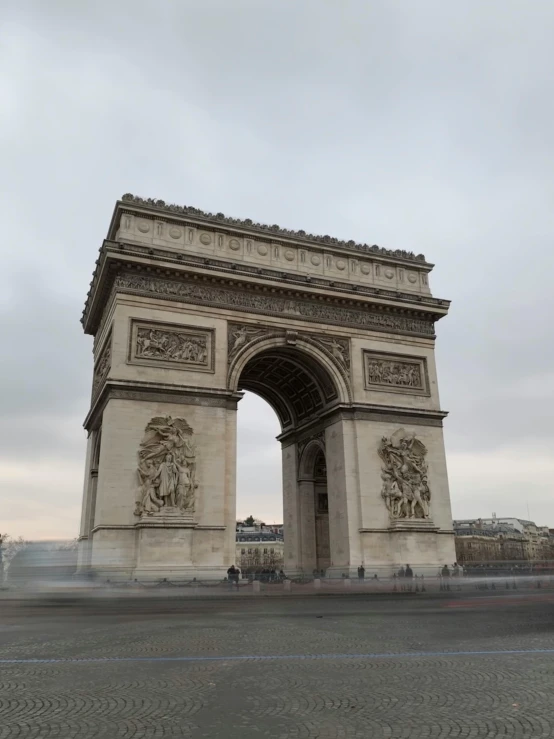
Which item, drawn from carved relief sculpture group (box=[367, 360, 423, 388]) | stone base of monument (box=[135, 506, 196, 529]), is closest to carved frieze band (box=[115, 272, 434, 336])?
carved relief sculpture group (box=[367, 360, 423, 388])

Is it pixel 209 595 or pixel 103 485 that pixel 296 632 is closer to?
pixel 209 595

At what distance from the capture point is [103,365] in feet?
91.2

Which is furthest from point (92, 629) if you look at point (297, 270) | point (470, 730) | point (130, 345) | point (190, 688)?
point (297, 270)

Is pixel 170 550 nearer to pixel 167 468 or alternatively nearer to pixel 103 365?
pixel 167 468

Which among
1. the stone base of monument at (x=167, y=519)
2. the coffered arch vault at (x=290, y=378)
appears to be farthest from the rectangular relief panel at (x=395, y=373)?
the stone base of monument at (x=167, y=519)

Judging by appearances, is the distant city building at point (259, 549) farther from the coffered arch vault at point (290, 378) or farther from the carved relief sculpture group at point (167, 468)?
the carved relief sculpture group at point (167, 468)

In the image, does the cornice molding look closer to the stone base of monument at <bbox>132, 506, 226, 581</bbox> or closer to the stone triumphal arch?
the stone triumphal arch

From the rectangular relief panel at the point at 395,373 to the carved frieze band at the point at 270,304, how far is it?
142 cm

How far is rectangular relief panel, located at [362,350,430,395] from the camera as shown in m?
28.9

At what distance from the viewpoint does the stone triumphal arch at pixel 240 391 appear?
23281 mm

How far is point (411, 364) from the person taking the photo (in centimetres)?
3003

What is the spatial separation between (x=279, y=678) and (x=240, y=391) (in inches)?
801

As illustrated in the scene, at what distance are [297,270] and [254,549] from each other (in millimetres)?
75207

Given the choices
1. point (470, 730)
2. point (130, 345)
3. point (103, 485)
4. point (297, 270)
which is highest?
point (297, 270)
